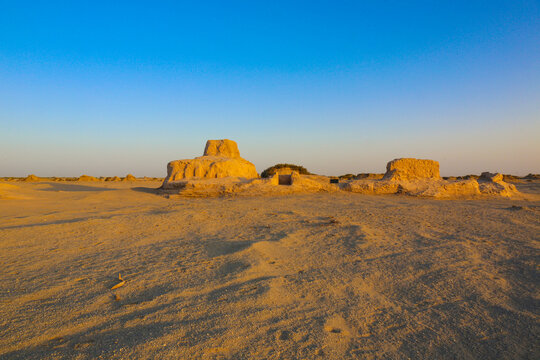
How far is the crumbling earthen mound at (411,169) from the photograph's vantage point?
9781mm

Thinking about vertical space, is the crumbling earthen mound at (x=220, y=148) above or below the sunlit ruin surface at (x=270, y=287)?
above

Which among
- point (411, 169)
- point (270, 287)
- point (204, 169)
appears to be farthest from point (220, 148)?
point (270, 287)

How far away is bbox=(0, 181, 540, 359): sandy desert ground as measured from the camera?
1.62 m

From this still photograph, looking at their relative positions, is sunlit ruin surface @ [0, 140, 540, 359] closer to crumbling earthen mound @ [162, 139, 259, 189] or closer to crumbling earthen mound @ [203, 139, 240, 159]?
crumbling earthen mound @ [162, 139, 259, 189]

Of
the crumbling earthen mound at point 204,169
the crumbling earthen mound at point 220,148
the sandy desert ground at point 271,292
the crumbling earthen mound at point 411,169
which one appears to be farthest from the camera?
the crumbling earthen mound at point 220,148

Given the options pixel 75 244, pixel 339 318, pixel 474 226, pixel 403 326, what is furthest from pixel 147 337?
pixel 474 226

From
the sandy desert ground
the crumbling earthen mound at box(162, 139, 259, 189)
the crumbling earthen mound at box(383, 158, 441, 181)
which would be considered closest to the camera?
the sandy desert ground

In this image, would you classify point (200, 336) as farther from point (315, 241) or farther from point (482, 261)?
point (482, 261)

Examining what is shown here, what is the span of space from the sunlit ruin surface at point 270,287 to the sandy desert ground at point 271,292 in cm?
1

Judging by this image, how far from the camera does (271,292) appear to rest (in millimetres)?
2234

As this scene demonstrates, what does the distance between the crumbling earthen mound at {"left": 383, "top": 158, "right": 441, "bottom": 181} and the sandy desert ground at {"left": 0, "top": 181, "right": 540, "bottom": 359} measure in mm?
5282

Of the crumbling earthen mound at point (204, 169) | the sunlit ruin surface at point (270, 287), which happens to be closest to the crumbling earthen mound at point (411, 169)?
the sunlit ruin surface at point (270, 287)

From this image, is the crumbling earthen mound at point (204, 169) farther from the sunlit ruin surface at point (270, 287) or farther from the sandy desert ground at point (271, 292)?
the sandy desert ground at point (271, 292)

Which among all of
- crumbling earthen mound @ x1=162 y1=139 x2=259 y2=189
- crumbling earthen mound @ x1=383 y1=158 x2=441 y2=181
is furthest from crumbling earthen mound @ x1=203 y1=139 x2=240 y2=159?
crumbling earthen mound @ x1=383 y1=158 x2=441 y2=181
